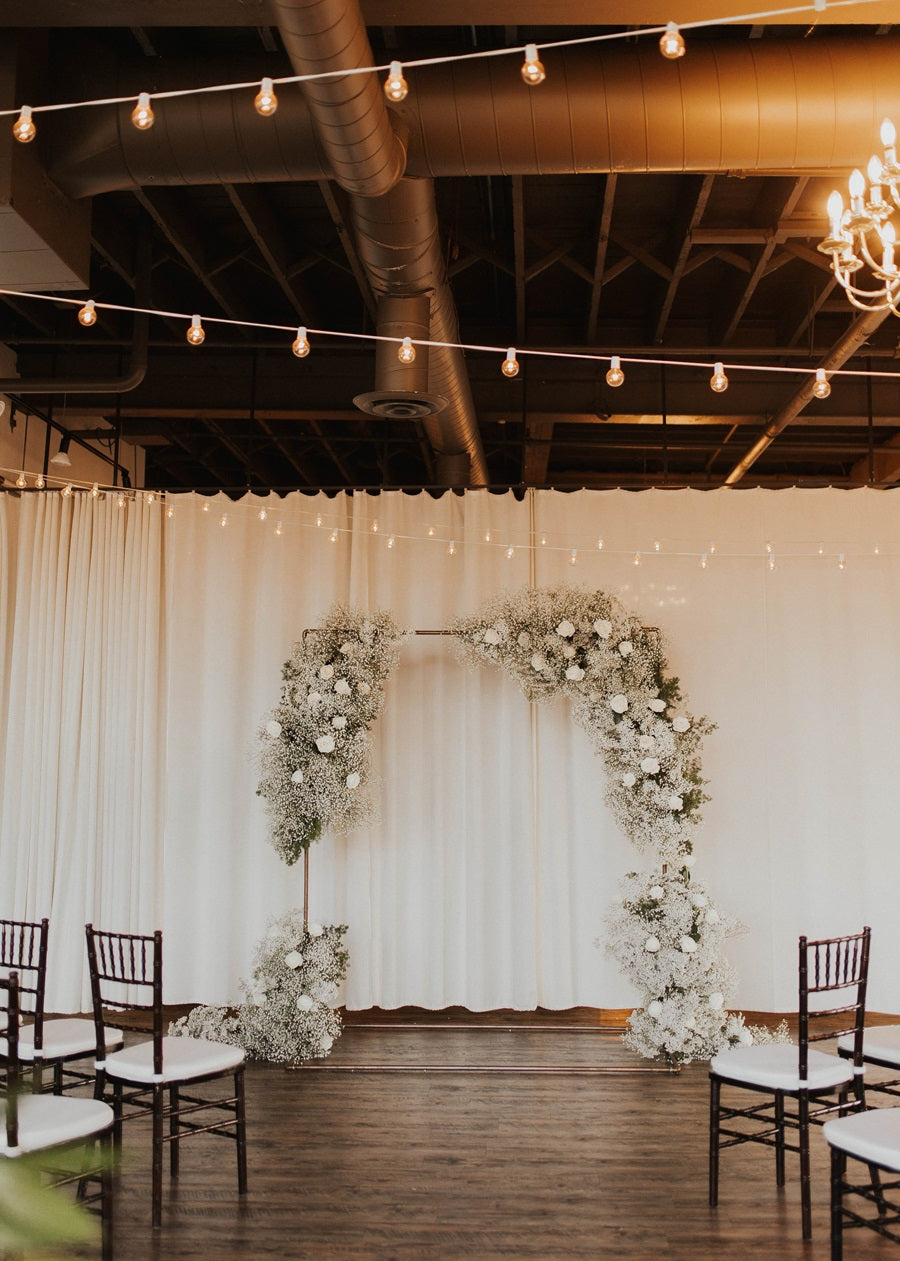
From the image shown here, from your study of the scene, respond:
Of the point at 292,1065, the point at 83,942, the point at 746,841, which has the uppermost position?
the point at 746,841

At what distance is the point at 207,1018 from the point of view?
607cm

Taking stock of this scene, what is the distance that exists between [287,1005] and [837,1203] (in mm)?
3481

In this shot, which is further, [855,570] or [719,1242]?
[855,570]

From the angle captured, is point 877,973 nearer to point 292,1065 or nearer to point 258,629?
point 292,1065

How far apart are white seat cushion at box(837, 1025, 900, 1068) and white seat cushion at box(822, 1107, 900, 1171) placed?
29.5 inches

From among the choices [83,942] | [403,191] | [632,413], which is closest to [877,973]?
[632,413]

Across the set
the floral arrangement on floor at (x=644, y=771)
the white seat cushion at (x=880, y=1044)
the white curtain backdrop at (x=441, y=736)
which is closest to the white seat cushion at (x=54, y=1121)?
the white seat cushion at (x=880, y=1044)

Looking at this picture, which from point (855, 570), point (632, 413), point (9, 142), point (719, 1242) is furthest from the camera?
point (632, 413)

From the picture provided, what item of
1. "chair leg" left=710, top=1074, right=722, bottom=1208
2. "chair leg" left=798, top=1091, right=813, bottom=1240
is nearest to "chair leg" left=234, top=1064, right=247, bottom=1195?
"chair leg" left=710, top=1074, right=722, bottom=1208

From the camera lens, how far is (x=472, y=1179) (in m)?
4.28

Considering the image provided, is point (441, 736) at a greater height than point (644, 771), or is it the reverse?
point (441, 736)

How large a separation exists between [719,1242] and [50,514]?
19.8ft

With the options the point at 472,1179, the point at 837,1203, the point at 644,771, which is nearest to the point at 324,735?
the point at 644,771

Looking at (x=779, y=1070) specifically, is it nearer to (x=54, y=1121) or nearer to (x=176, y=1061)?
(x=176, y=1061)
